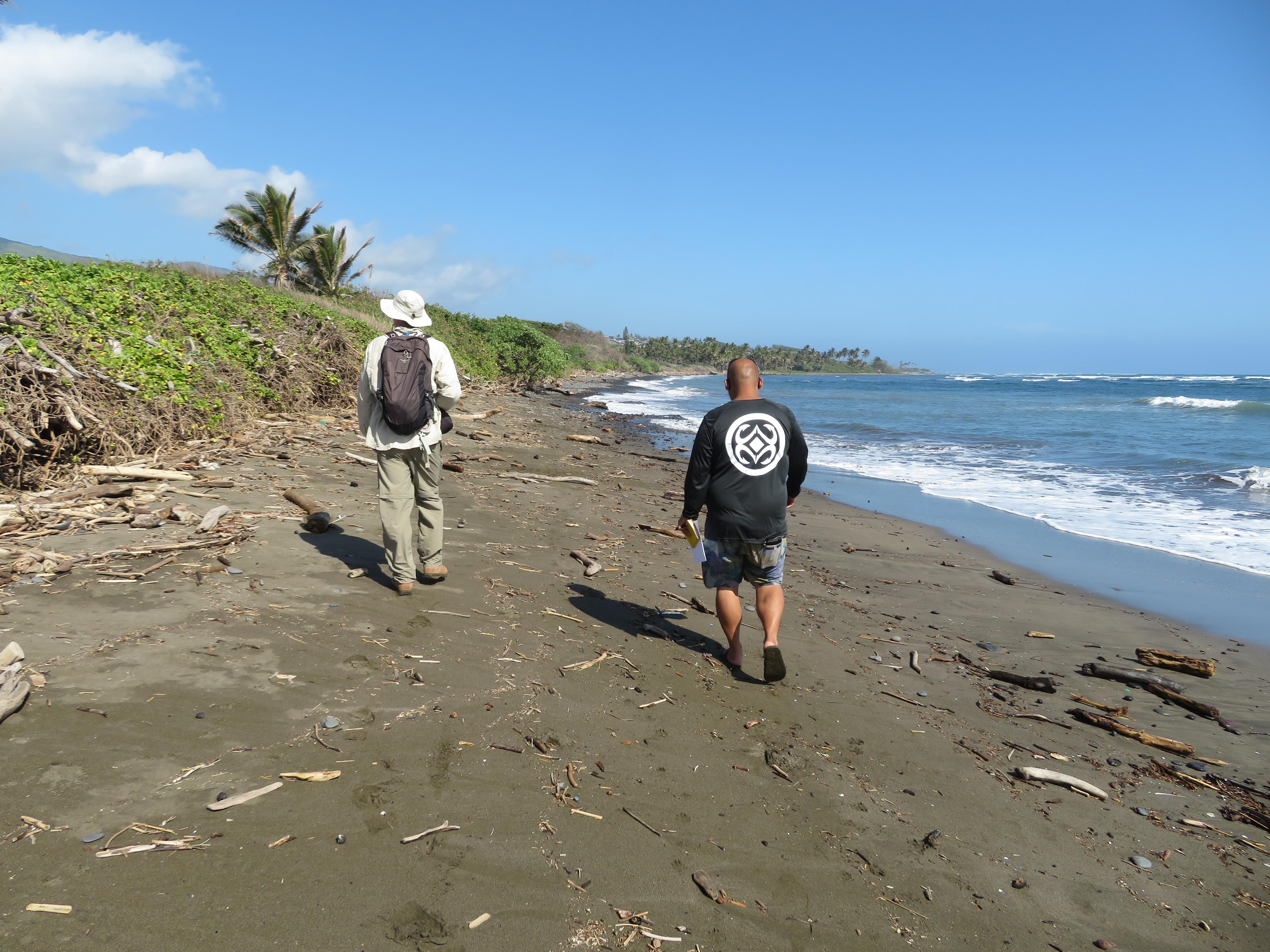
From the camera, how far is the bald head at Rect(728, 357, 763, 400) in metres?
4.02

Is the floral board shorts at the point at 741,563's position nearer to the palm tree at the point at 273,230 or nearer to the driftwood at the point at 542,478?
the driftwood at the point at 542,478

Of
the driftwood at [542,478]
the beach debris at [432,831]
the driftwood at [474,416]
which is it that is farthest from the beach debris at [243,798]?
the driftwood at [474,416]

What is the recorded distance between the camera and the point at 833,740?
350 cm

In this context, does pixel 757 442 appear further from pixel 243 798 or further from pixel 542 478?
pixel 542 478

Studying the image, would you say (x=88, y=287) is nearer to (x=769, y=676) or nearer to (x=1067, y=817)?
(x=769, y=676)

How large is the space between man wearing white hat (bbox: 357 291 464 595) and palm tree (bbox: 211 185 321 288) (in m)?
30.1

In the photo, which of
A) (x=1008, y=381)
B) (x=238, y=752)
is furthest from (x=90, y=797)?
(x=1008, y=381)

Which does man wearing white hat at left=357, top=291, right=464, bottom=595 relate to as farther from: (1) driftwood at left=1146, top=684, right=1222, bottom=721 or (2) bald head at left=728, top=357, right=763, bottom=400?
(1) driftwood at left=1146, top=684, right=1222, bottom=721

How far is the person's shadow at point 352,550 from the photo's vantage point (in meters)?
4.88

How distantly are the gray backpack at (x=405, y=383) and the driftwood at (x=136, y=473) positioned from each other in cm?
293

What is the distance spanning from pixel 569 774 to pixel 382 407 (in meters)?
2.77

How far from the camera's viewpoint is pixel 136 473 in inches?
233

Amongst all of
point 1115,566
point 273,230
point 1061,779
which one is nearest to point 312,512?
point 1061,779

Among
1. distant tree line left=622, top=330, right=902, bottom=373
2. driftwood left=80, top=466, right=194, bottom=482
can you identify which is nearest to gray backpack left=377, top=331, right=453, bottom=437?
driftwood left=80, top=466, right=194, bottom=482
